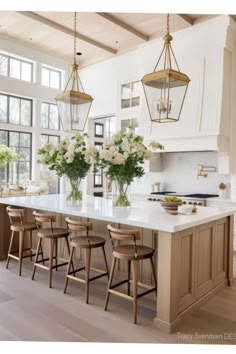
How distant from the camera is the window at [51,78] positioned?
24.8 feet

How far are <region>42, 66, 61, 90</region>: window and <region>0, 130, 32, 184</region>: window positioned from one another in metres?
1.40

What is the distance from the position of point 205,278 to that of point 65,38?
556cm

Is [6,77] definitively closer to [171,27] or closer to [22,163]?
[22,163]

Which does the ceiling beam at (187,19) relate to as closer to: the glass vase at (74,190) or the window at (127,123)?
the window at (127,123)

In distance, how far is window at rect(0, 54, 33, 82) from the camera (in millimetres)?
6783

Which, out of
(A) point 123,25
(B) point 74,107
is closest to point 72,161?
(B) point 74,107

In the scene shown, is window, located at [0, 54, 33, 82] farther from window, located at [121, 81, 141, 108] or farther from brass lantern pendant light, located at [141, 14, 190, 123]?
brass lantern pendant light, located at [141, 14, 190, 123]

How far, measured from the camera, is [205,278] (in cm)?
326

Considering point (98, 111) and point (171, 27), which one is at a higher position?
point (171, 27)

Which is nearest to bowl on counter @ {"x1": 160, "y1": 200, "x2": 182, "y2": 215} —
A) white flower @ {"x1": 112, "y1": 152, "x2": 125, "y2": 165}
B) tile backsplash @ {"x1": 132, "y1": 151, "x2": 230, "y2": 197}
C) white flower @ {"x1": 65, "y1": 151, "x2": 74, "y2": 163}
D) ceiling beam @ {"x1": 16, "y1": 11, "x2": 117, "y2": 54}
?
white flower @ {"x1": 112, "y1": 152, "x2": 125, "y2": 165}

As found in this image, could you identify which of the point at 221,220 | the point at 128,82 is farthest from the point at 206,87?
the point at 221,220

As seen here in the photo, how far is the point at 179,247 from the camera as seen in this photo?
9.10 feet

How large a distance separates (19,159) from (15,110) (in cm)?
113

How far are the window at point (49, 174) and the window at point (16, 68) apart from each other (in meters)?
1.43
